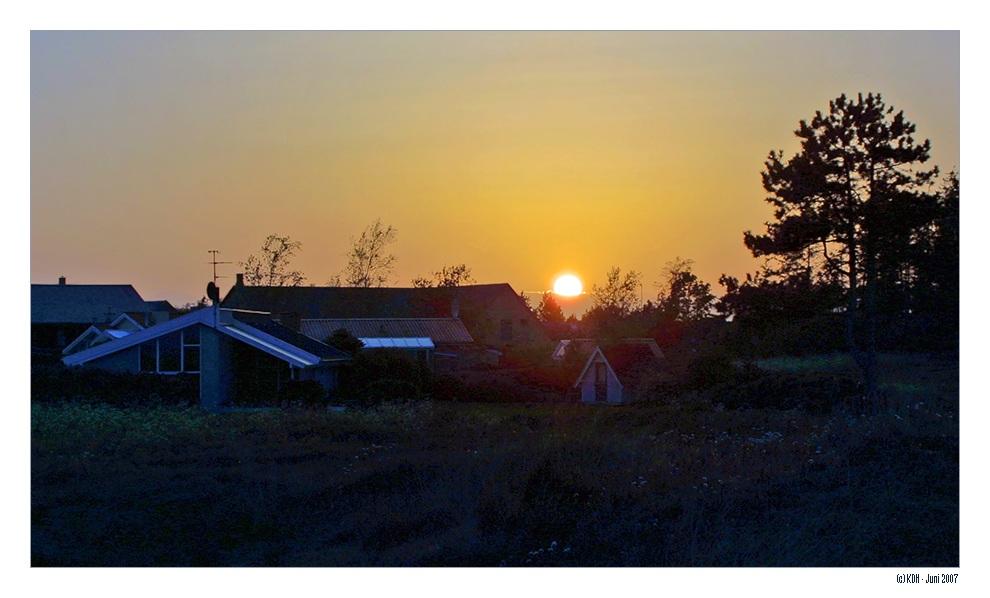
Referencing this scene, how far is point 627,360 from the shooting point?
3772cm

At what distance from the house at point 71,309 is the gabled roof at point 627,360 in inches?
1205

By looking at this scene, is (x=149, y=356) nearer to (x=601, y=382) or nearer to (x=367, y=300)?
(x=601, y=382)

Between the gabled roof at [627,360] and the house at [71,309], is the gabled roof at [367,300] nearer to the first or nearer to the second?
the house at [71,309]

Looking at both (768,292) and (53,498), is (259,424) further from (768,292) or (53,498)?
(768,292)

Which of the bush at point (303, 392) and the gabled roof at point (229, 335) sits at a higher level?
the gabled roof at point (229, 335)

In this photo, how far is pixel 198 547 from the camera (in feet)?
34.4

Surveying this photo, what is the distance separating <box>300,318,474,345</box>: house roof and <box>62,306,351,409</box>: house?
75.9ft

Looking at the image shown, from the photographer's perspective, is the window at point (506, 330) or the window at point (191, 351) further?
the window at point (506, 330)

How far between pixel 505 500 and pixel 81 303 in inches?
2249

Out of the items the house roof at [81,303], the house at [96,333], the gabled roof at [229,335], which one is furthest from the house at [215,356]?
the house roof at [81,303]

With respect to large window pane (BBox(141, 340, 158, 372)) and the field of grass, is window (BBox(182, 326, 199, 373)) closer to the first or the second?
large window pane (BBox(141, 340, 158, 372))

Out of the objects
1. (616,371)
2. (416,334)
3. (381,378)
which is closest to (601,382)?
(616,371)

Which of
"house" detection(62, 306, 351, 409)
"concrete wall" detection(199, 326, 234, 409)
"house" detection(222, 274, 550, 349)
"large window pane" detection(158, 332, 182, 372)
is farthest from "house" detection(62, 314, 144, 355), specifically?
"concrete wall" detection(199, 326, 234, 409)

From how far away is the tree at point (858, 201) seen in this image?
90.1 feet
